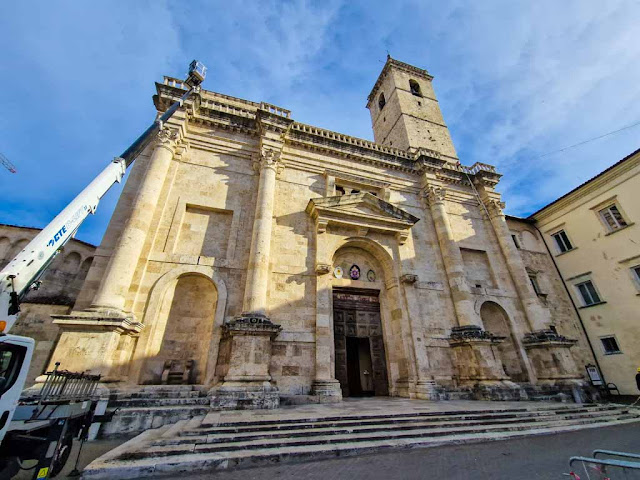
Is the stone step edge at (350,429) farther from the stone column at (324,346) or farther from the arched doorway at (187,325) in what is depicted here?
the arched doorway at (187,325)

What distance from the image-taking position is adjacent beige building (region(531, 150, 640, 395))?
15.4m

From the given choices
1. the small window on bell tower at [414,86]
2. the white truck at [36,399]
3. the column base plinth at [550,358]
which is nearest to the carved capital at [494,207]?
the column base plinth at [550,358]

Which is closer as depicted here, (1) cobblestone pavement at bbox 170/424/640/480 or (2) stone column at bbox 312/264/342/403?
(1) cobblestone pavement at bbox 170/424/640/480

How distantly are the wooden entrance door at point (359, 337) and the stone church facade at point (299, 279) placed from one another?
61 millimetres

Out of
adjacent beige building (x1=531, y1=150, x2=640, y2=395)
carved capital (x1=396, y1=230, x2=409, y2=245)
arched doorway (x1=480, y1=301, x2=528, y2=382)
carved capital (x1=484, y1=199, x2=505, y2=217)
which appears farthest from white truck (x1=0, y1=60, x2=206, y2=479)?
adjacent beige building (x1=531, y1=150, x2=640, y2=395)

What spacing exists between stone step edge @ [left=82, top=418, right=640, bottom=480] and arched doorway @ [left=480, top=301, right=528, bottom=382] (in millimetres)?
9509

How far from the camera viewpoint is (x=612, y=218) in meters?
17.0

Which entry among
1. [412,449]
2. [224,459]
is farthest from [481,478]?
[224,459]

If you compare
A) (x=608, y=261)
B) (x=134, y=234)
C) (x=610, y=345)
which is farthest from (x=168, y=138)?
(x=610, y=345)

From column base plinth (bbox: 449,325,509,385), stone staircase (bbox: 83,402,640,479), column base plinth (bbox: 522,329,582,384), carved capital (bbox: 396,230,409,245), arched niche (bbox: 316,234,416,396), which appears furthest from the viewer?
carved capital (bbox: 396,230,409,245)

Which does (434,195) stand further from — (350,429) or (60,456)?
(60,456)

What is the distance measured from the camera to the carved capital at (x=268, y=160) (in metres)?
12.9

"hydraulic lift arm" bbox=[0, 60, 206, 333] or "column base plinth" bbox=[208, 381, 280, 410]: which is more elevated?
"hydraulic lift arm" bbox=[0, 60, 206, 333]

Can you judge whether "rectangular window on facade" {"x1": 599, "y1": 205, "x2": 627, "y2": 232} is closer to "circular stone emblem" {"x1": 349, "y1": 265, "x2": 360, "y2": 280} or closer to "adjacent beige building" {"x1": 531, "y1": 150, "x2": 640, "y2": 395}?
"adjacent beige building" {"x1": 531, "y1": 150, "x2": 640, "y2": 395}
